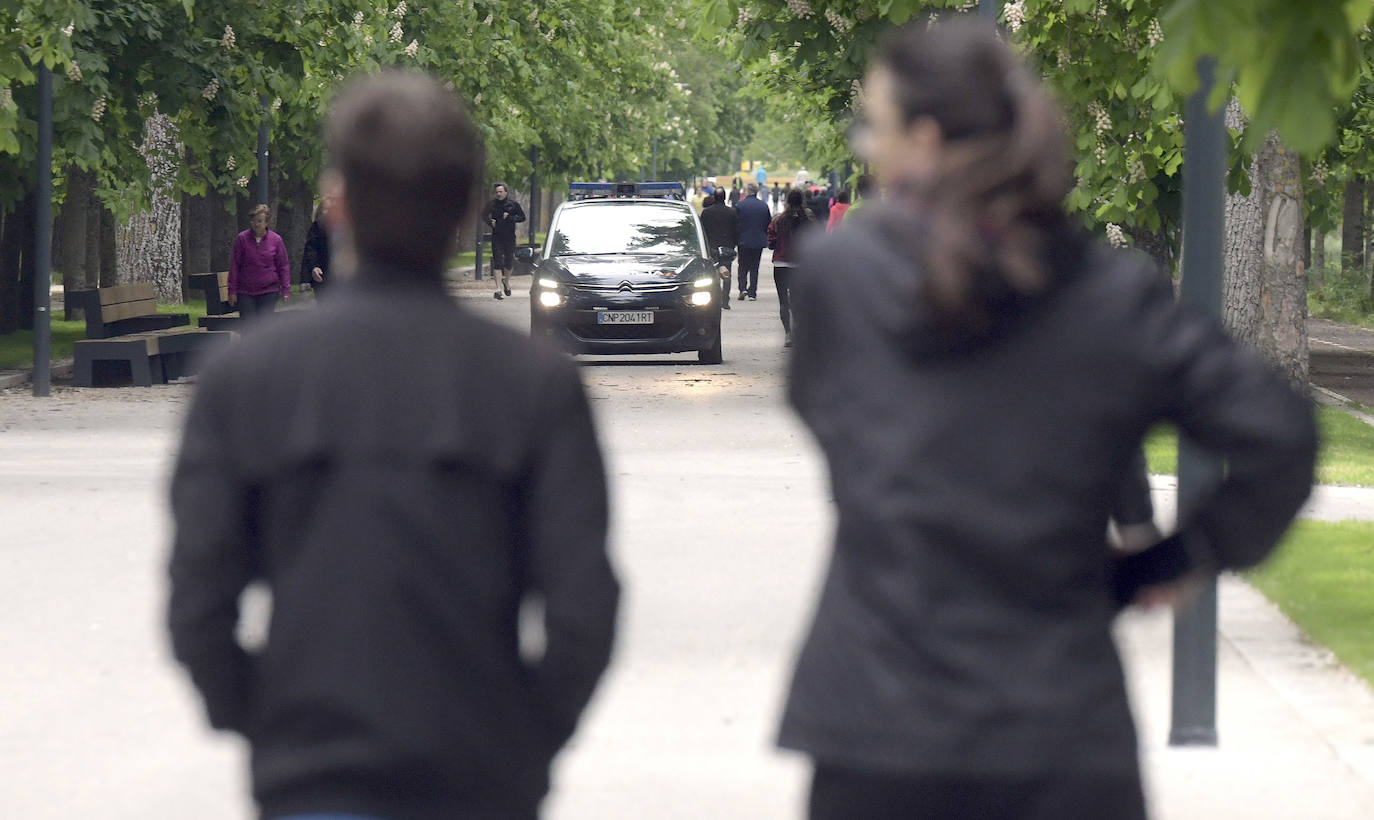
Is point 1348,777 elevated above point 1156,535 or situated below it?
below

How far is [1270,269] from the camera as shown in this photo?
18.1 metres

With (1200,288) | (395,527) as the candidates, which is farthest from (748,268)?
(395,527)

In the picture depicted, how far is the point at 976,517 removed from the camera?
2.54 metres

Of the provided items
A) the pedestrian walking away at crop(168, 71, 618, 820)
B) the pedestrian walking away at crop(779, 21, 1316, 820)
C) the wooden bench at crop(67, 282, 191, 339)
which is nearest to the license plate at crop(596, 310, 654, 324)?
the wooden bench at crop(67, 282, 191, 339)

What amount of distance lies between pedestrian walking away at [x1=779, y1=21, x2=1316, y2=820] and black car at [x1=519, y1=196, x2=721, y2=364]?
18.9m

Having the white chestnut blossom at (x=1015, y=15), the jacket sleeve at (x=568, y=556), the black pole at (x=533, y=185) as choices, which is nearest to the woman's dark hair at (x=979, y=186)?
the jacket sleeve at (x=568, y=556)

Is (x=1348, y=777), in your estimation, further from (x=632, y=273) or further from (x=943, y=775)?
(x=632, y=273)

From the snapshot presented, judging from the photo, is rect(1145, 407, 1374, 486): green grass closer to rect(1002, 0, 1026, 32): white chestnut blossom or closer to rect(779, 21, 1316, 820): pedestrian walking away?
rect(1002, 0, 1026, 32): white chestnut blossom

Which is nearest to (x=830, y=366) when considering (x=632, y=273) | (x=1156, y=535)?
(x=1156, y=535)

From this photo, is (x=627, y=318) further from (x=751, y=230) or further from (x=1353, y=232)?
(x=1353, y=232)

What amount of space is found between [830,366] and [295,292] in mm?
37764

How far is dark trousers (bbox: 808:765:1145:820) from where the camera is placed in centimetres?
253

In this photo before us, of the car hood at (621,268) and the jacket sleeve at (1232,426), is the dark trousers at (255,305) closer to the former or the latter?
the car hood at (621,268)

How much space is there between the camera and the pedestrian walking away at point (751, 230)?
110 ft
